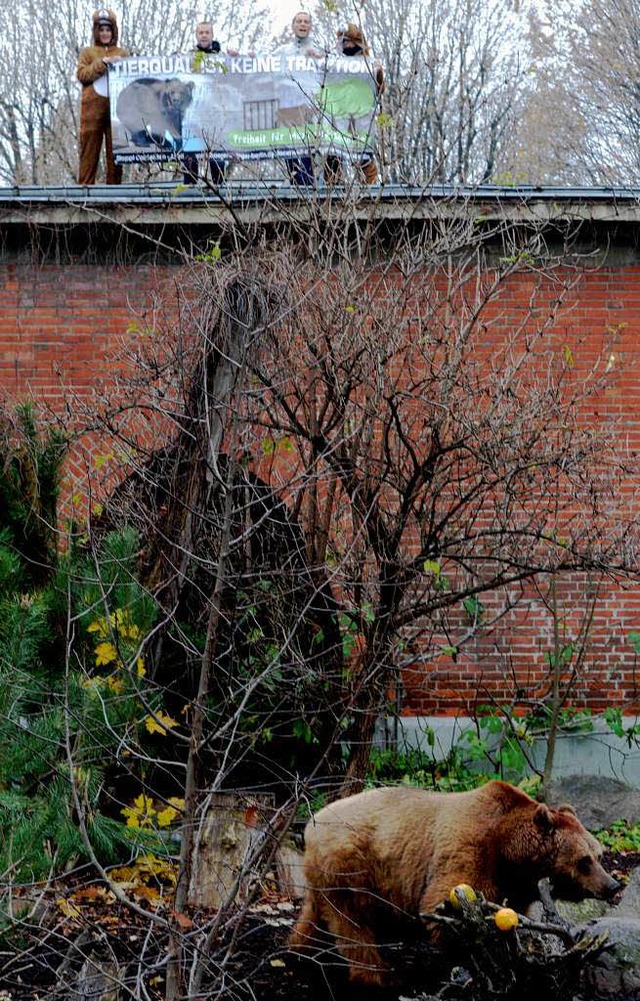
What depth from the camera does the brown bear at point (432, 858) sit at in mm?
5320

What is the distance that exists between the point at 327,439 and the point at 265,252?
1.31 meters

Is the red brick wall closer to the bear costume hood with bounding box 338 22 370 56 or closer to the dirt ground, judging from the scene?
the bear costume hood with bounding box 338 22 370 56

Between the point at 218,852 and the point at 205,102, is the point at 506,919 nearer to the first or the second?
the point at 218,852

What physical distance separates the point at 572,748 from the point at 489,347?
11.8 feet

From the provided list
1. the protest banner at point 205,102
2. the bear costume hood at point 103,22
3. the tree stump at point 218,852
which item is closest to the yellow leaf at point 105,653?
the tree stump at point 218,852

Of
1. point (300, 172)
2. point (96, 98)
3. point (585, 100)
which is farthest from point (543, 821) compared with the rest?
point (585, 100)

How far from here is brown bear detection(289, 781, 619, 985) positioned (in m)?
5.32

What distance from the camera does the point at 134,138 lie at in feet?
38.3

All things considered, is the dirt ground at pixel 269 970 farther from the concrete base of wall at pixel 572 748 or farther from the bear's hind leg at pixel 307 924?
the concrete base of wall at pixel 572 748

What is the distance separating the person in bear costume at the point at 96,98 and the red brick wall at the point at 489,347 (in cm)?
181

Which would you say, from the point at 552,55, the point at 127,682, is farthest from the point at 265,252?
the point at 552,55

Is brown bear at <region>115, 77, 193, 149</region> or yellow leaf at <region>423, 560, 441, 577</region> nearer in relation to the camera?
yellow leaf at <region>423, 560, 441, 577</region>

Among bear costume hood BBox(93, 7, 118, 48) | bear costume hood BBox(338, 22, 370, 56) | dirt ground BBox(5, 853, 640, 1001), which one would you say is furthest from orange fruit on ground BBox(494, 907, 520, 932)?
bear costume hood BBox(93, 7, 118, 48)

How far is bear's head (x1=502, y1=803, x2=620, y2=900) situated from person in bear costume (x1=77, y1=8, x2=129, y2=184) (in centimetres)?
876
